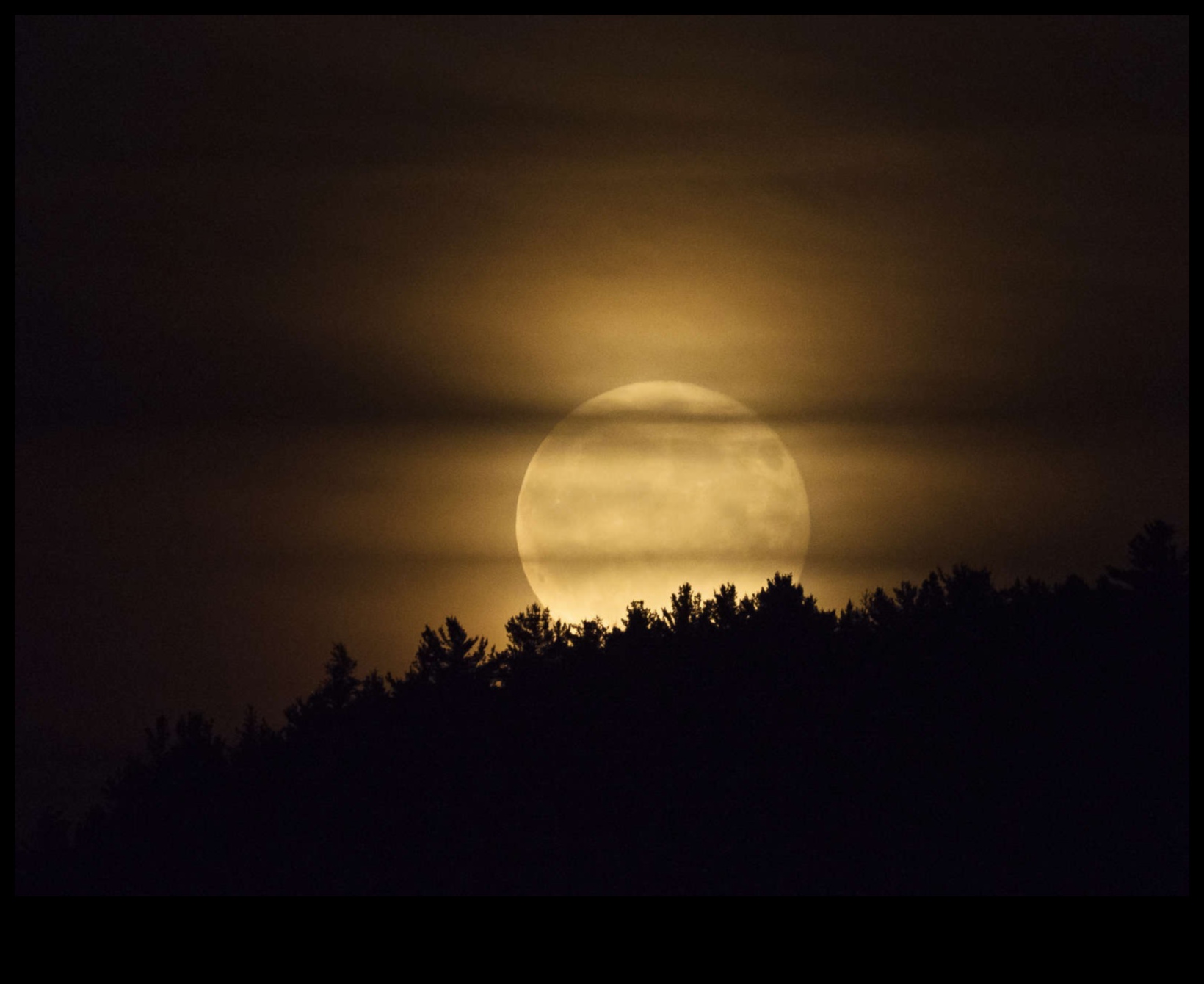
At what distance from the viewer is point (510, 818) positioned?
256ft

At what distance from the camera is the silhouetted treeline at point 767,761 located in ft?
220

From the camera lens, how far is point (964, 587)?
78250 mm

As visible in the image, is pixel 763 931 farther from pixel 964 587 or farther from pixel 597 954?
pixel 964 587

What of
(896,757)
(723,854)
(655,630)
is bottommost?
(723,854)

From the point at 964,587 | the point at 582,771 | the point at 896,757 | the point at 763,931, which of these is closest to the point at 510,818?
the point at 582,771

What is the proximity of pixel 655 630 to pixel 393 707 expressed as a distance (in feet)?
58.0

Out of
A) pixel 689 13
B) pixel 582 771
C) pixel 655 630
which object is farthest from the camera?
pixel 655 630

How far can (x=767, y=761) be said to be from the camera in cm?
7288

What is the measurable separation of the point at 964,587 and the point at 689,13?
56.9 metres

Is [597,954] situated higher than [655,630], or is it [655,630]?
[655,630]

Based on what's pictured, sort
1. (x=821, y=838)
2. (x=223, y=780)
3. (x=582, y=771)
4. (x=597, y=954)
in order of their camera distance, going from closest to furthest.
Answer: (x=597, y=954)
(x=821, y=838)
(x=582, y=771)
(x=223, y=780)

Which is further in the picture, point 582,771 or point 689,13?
point 582,771

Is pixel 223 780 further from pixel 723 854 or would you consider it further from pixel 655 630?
→ pixel 723 854

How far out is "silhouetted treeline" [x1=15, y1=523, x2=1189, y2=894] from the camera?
67062 mm
